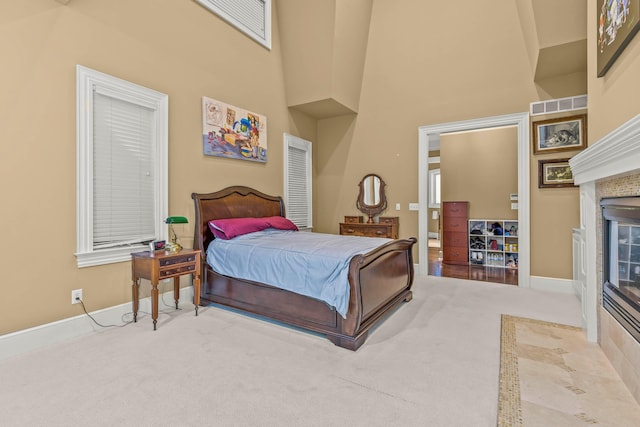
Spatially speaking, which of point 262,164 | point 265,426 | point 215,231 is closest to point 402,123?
point 262,164

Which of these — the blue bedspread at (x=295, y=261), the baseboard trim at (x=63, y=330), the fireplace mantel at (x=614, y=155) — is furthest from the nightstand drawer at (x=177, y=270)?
the fireplace mantel at (x=614, y=155)

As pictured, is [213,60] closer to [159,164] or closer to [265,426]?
[159,164]

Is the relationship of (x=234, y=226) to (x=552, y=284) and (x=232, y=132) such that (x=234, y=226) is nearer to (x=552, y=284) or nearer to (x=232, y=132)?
(x=232, y=132)

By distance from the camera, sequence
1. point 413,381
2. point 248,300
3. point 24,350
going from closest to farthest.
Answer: point 413,381, point 24,350, point 248,300

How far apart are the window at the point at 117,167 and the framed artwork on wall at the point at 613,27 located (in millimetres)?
3861

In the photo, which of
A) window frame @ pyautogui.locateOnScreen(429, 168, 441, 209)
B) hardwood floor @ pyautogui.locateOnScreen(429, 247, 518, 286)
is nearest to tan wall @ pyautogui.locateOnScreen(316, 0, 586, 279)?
hardwood floor @ pyautogui.locateOnScreen(429, 247, 518, 286)

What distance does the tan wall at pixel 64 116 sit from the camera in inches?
97.0

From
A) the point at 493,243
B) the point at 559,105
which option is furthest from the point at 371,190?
the point at 559,105

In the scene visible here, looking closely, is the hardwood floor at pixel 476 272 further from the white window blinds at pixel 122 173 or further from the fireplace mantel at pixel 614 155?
the white window blinds at pixel 122 173

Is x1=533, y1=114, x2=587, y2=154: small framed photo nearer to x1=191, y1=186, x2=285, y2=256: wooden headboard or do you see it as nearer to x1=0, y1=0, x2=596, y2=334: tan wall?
x1=0, y1=0, x2=596, y2=334: tan wall

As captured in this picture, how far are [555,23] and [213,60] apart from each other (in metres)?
3.96

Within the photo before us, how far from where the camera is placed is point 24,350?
248 cm

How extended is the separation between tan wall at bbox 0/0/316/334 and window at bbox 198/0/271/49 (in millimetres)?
218

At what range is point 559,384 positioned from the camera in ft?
6.59
